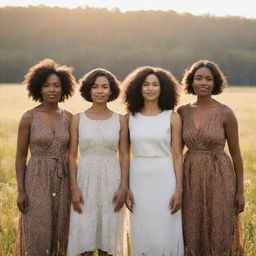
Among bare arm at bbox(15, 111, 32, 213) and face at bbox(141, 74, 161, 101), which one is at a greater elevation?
face at bbox(141, 74, 161, 101)

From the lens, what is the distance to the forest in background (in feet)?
268

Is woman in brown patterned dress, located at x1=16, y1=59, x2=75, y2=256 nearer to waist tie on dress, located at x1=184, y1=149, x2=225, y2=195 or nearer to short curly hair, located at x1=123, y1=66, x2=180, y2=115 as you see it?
short curly hair, located at x1=123, y1=66, x2=180, y2=115

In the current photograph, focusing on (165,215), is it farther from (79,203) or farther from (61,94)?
(61,94)

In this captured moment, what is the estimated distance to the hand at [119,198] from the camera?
20.2ft

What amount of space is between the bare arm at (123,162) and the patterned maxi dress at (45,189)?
60 centimetres

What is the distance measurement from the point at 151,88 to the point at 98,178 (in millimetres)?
1169

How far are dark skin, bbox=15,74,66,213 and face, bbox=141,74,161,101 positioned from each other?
0.98m

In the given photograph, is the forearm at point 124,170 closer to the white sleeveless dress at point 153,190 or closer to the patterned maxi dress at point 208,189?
the white sleeveless dress at point 153,190

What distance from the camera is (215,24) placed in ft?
308

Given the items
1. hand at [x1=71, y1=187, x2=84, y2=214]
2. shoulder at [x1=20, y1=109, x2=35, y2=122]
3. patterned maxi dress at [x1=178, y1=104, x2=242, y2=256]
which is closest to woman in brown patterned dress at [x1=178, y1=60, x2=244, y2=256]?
patterned maxi dress at [x1=178, y1=104, x2=242, y2=256]

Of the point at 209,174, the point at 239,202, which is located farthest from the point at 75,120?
the point at 239,202

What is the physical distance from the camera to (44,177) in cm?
627

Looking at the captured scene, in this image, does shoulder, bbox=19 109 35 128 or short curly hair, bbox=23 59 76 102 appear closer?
shoulder, bbox=19 109 35 128

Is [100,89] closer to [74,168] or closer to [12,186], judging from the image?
[74,168]
